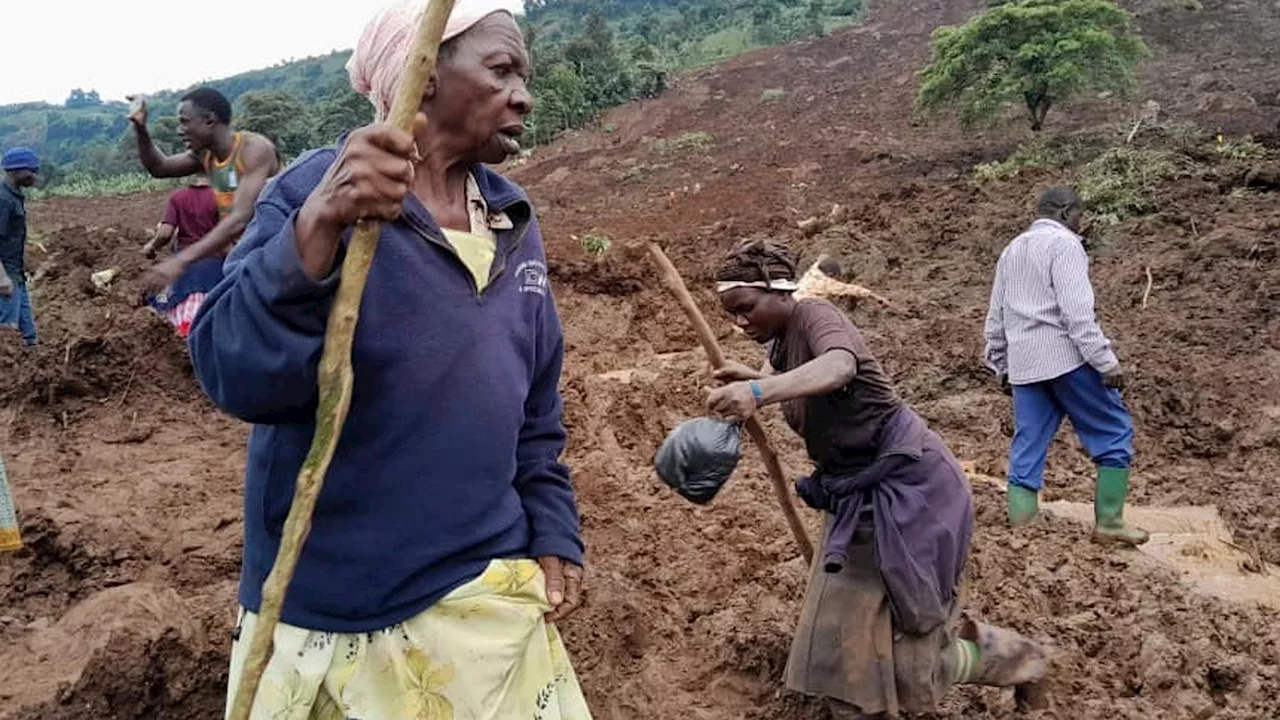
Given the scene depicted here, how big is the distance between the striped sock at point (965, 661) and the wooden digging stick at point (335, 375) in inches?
86.7

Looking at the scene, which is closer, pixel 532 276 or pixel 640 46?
pixel 532 276

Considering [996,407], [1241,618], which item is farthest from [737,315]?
[996,407]

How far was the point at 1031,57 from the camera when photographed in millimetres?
13906

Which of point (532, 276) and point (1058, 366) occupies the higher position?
point (532, 276)

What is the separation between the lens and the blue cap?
25.5 ft

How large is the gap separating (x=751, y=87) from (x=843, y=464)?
81.1 ft

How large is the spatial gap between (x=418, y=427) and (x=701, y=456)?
1.17m

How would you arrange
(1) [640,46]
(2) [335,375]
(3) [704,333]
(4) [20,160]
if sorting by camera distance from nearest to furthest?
(2) [335,375]
(3) [704,333]
(4) [20,160]
(1) [640,46]

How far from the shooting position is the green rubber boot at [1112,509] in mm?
4715

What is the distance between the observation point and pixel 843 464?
304cm

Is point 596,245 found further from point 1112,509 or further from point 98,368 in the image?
point 1112,509

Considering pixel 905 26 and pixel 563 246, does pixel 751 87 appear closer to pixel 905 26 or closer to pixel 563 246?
pixel 905 26

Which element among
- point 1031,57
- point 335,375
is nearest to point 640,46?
point 1031,57

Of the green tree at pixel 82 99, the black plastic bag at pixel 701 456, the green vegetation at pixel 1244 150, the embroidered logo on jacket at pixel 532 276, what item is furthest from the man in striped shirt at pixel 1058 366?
the green tree at pixel 82 99
